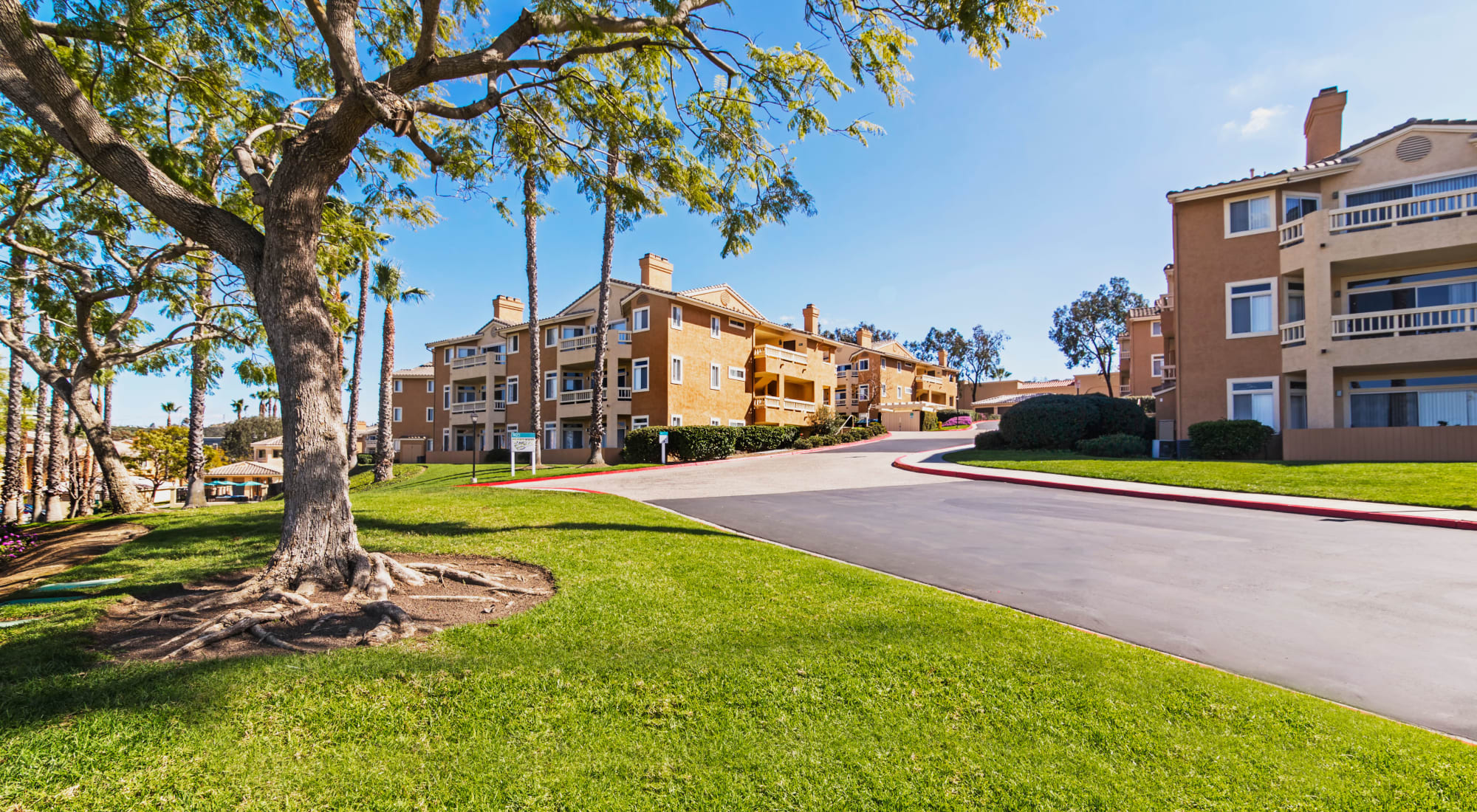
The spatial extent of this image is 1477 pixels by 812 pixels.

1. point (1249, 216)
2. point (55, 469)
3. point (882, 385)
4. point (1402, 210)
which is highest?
point (1249, 216)

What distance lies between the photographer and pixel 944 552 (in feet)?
29.0

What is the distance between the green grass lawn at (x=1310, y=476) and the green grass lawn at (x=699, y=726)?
12390 millimetres

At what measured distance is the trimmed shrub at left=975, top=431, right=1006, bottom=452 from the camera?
27.1 metres

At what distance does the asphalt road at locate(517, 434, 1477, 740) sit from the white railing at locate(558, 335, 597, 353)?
76.4 feet

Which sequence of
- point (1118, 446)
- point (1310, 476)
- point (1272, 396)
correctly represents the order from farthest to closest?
point (1118, 446), point (1272, 396), point (1310, 476)

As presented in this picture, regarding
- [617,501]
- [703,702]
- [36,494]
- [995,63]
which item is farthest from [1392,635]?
[36,494]

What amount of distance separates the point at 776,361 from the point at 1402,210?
27.7 metres

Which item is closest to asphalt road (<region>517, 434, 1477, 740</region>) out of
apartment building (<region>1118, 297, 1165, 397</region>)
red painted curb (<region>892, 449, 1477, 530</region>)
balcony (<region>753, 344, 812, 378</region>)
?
red painted curb (<region>892, 449, 1477, 530</region>)

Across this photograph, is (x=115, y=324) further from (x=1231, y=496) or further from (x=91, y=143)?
(x=1231, y=496)

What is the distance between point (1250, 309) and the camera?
21.4 meters

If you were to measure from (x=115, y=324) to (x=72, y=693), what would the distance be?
15176 mm

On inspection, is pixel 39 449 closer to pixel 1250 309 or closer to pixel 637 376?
pixel 637 376

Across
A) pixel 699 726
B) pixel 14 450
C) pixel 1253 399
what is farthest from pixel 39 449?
pixel 1253 399

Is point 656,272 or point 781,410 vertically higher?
point 656,272
